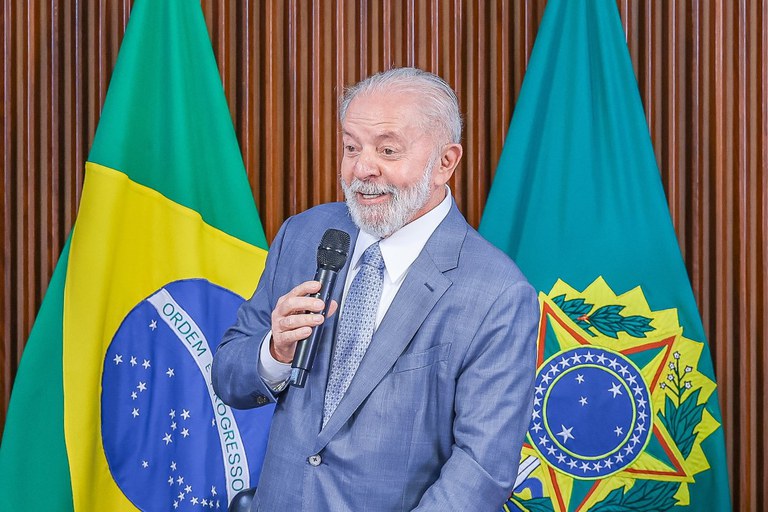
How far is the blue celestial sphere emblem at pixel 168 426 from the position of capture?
2.72 meters

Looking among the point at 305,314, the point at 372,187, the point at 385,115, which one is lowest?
the point at 305,314

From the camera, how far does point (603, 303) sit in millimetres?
2713

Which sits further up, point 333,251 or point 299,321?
point 333,251

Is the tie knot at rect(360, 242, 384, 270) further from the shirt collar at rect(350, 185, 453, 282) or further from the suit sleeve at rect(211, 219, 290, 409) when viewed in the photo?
the suit sleeve at rect(211, 219, 290, 409)

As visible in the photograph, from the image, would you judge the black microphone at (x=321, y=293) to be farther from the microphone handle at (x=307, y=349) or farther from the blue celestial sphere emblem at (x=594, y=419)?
the blue celestial sphere emblem at (x=594, y=419)

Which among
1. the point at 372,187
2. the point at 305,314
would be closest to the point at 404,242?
the point at 372,187

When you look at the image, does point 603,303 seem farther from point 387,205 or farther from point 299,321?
point 299,321

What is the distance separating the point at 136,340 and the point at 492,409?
1.61 metres

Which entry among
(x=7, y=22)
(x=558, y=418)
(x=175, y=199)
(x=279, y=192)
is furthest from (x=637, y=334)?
(x=7, y=22)

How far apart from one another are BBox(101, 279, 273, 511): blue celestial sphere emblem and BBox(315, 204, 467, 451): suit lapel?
1253 mm

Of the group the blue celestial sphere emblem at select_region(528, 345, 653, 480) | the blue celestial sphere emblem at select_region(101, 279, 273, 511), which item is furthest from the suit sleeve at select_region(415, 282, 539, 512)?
the blue celestial sphere emblem at select_region(101, 279, 273, 511)

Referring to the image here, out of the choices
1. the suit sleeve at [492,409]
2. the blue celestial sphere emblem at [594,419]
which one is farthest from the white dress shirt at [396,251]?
the blue celestial sphere emblem at [594,419]

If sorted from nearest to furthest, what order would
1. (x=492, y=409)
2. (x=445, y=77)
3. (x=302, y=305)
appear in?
(x=302, y=305) < (x=492, y=409) < (x=445, y=77)

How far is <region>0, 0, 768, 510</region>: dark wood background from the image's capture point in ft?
9.30
